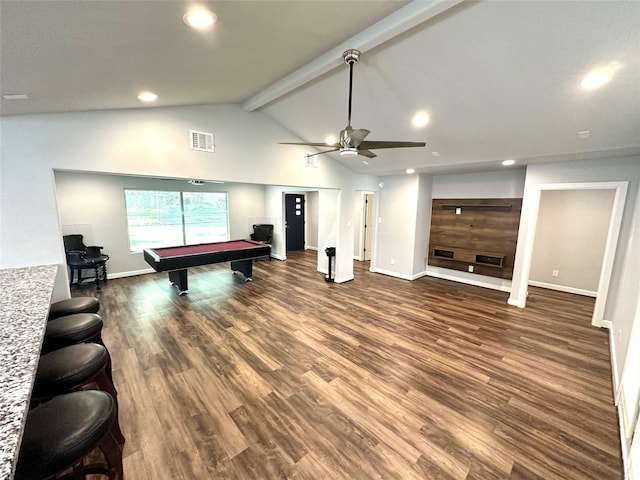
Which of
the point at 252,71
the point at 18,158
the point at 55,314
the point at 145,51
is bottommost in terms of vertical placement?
the point at 55,314

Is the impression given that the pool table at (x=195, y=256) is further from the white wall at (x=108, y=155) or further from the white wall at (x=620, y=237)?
the white wall at (x=620, y=237)

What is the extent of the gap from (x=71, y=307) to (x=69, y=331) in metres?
0.48

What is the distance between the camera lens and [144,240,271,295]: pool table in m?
4.23

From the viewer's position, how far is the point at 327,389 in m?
2.47

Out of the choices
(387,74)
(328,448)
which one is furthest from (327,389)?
(387,74)

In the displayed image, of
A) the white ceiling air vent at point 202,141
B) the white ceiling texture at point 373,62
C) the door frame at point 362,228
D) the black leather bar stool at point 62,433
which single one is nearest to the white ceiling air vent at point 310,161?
the white ceiling texture at point 373,62

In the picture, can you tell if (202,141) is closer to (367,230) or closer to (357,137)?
(357,137)

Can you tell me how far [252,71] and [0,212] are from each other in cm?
248

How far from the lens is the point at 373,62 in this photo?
2502mm

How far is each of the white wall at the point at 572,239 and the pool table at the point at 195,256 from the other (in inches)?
231

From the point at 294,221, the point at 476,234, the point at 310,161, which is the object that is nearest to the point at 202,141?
the point at 310,161

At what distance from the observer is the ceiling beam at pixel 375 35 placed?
1.73m

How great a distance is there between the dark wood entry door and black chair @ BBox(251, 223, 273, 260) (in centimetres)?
93

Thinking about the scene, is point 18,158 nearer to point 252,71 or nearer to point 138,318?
point 252,71
